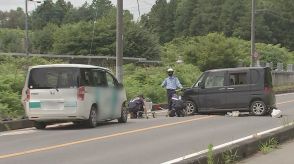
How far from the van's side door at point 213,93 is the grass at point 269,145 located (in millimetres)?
9323

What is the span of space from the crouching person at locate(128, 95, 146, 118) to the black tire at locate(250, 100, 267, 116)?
12.8 ft

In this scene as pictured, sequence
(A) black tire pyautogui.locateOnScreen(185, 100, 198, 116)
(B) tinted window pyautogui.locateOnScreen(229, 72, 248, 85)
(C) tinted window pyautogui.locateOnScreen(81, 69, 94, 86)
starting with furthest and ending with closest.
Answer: (A) black tire pyautogui.locateOnScreen(185, 100, 198, 116), (B) tinted window pyautogui.locateOnScreen(229, 72, 248, 85), (C) tinted window pyautogui.locateOnScreen(81, 69, 94, 86)

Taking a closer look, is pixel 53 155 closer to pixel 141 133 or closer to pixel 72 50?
pixel 141 133

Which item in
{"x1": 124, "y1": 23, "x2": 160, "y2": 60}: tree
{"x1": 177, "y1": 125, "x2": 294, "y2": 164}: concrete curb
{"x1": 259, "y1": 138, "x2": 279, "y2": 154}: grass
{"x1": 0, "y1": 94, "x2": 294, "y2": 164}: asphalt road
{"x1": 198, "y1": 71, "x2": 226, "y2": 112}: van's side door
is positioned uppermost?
{"x1": 124, "y1": 23, "x2": 160, "y2": 60}: tree

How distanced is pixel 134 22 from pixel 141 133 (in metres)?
62.2

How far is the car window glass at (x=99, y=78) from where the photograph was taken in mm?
17502

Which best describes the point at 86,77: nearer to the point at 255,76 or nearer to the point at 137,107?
the point at 137,107

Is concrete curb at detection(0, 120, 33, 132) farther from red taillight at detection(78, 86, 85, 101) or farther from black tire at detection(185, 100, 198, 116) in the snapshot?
black tire at detection(185, 100, 198, 116)

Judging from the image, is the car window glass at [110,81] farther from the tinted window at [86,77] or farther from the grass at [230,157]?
the grass at [230,157]

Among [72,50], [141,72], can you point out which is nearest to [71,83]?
[141,72]

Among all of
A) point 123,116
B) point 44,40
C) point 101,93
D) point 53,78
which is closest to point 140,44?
point 44,40

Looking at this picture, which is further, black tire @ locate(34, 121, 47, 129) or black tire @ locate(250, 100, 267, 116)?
black tire @ locate(250, 100, 267, 116)

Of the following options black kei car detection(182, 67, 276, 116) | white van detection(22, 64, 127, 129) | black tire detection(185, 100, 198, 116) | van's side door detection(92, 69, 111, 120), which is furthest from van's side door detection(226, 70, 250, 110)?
white van detection(22, 64, 127, 129)

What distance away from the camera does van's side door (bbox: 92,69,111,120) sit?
57.1 ft
